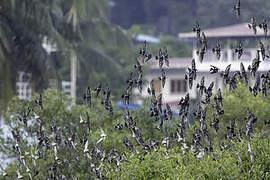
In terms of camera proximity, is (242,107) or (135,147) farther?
(242,107)

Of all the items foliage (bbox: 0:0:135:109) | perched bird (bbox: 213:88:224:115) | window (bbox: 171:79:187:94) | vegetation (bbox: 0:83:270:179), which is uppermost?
foliage (bbox: 0:0:135:109)

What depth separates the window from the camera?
3984 centimetres

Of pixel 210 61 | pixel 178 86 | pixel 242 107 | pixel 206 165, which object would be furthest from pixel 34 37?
pixel 178 86

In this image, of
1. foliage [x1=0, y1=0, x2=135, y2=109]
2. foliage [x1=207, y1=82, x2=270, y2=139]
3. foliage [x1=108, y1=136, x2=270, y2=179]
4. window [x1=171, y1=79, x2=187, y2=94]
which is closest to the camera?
foliage [x1=108, y1=136, x2=270, y2=179]

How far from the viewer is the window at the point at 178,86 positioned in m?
39.8

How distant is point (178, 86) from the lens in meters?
40.2

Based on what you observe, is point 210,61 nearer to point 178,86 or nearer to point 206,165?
point 178,86

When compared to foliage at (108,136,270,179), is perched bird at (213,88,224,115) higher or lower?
higher

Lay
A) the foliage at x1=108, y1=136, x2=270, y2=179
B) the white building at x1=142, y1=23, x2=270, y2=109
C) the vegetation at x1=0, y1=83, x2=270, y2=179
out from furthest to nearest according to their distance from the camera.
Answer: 1. the white building at x1=142, y1=23, x2=270, y2=109
2. the vegetation at x1=0, y1=83, x2=270, y2=179
3. the foliage at x1=108, y1=136, x2=270, y2=179

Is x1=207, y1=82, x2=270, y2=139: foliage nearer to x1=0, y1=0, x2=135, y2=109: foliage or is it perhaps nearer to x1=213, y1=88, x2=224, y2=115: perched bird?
x1=213, y1=88, x2=224, y2=115: perched bird

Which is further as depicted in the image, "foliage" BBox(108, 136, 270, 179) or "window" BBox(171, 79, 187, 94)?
"window" BBox(171, 79, 187, 94)

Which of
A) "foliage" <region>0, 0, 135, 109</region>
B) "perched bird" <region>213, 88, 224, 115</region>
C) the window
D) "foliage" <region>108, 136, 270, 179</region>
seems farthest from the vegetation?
the window

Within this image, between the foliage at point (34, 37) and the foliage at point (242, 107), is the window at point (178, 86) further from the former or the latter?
the foliage at point (242, 107)

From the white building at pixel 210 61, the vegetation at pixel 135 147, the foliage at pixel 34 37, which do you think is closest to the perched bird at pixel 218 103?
the vegetation at pixel 135 147
